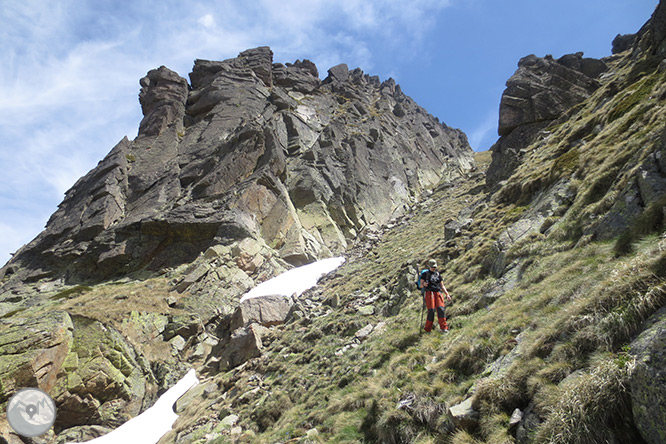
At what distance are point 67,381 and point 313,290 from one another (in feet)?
57.0

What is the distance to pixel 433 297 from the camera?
1074 centimetres

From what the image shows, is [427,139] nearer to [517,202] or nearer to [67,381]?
[517,202]

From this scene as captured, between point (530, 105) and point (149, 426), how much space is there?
4269 centimetres

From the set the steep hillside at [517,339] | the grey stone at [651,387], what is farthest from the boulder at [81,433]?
the grey stone at [651,387]

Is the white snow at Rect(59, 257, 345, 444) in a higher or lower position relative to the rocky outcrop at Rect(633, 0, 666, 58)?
lower

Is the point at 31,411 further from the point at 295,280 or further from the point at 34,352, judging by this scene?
the point at 295,280

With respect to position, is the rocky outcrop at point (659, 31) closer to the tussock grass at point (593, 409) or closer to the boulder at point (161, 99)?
the tussock grass at point (593, 409)

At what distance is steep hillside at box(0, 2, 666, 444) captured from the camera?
507cm

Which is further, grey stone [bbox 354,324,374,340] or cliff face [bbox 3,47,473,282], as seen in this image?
cliff face [bbox 3,47,473,282]

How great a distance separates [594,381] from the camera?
13.0 ft

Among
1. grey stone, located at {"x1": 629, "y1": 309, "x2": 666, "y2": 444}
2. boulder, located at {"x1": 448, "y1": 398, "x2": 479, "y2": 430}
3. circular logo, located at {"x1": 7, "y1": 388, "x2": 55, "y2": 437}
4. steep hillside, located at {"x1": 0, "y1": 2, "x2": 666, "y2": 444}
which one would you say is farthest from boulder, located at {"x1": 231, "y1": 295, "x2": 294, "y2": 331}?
grey stone, located at {"x1": 629, "y1": 309, "x2": 666, "y2": 444}

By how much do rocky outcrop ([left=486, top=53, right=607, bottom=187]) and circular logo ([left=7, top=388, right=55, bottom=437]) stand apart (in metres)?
32.7

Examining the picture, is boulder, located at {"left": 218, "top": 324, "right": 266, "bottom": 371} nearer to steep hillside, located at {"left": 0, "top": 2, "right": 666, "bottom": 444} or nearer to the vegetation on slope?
steep hillside, located at {"left": 0, "top": 2, "right": 666, "bottom": 444}

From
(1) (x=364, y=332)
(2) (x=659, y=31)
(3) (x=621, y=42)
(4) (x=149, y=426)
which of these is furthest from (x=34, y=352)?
(3) (x=621, y=42)
